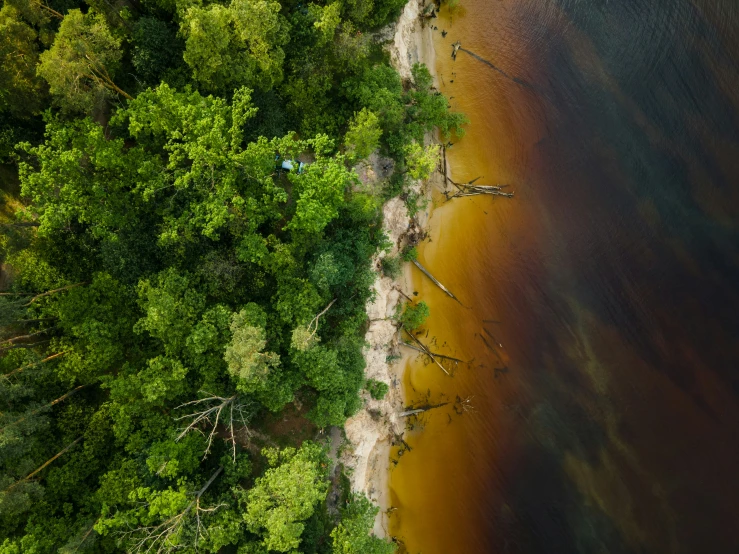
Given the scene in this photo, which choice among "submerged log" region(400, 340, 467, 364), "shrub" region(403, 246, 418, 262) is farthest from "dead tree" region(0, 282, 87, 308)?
"submerged log" region(400, 340, 467, 364)

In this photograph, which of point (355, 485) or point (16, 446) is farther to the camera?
point (355, 485)

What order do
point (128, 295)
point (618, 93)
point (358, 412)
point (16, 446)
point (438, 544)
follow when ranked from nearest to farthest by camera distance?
point (16, 446)
point (128, 295)
point (358, 412)
point (438, 544)
point (618, 93)

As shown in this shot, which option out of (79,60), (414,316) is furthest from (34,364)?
(414,316)

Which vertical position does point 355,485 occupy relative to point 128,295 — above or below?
below

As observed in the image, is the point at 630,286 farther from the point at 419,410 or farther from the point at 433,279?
the point at 419,410

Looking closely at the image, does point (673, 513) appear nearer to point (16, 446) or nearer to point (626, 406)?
point (626, 406)

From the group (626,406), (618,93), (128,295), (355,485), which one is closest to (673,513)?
(626,406)
